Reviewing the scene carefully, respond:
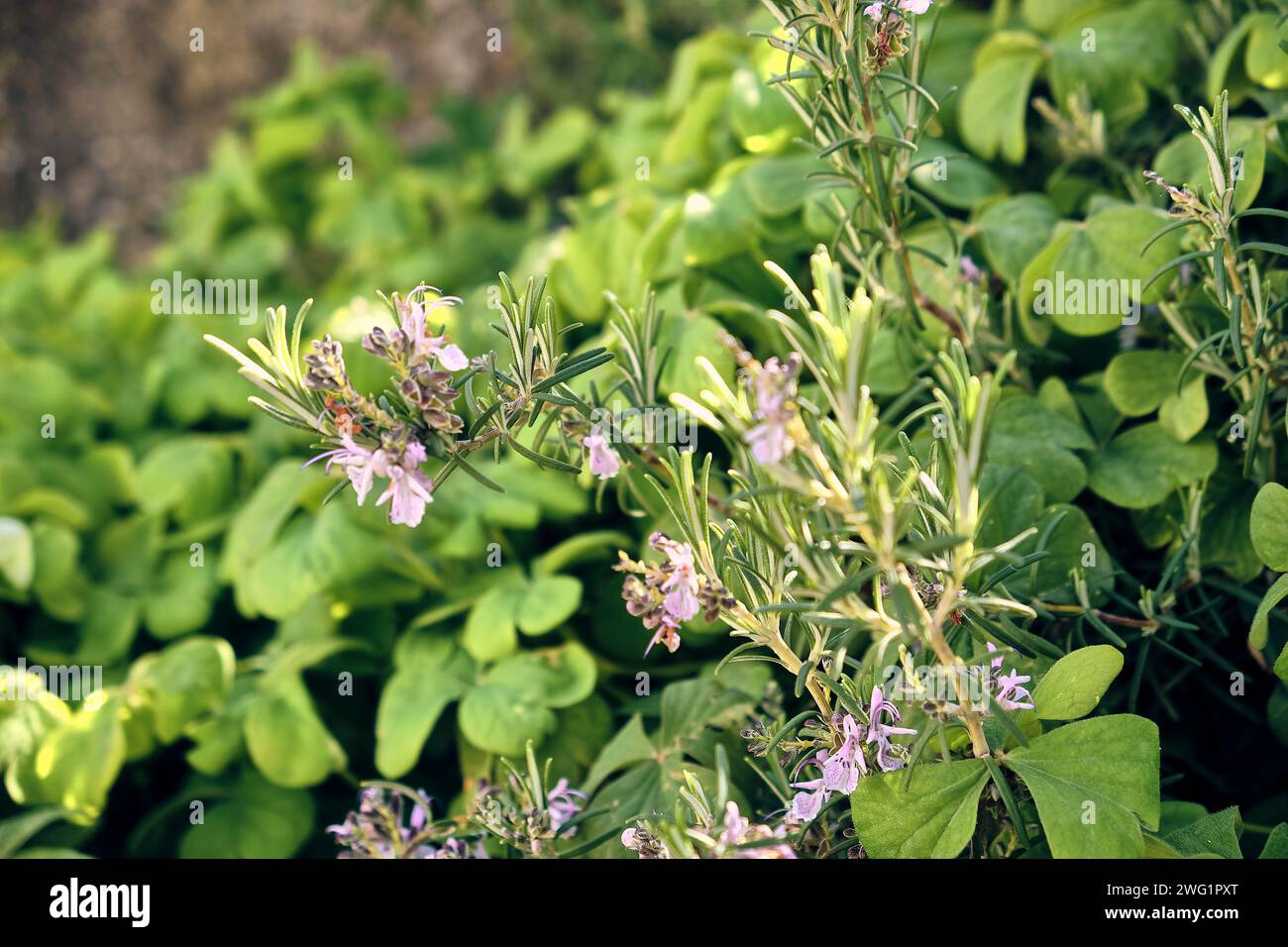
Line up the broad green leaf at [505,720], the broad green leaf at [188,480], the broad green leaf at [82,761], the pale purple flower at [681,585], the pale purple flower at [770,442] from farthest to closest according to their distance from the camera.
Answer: the broad green leaf at [188,480], the broad green leaf at [82,761], the broad green leaf at [505,720], the pale purple flower at [681,585], the pale purple flower at [770,442]

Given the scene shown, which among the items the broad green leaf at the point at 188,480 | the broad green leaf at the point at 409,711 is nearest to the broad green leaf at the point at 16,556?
the broad green leaf at the point at 188,480

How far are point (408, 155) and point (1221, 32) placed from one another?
143 centimetres

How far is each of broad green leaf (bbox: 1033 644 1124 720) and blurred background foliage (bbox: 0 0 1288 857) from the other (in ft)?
0.47

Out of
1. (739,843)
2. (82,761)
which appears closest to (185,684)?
(82,761)

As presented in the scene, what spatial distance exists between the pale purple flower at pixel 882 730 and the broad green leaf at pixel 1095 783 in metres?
0.08

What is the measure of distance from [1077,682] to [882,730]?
0.14 metres

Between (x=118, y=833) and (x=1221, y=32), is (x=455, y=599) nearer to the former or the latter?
(x=118, y=833)

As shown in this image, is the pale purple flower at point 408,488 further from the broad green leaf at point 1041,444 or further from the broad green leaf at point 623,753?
the broad green leaf at point 1041,444

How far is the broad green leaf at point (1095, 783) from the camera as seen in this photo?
2.15ft

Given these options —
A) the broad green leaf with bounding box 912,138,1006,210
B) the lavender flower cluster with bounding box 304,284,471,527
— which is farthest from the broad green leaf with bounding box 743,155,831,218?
the lavender flower cluster with bounding box 304,284,471,527

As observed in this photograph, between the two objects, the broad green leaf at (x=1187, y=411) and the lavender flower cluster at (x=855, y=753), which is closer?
the lavender flower cluster at (x=855, y=753)

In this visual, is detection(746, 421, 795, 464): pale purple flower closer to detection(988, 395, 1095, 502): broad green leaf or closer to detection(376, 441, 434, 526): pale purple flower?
detection(376, 441, 434, 526): pale purple flower

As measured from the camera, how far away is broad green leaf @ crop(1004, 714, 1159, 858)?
656 mm
